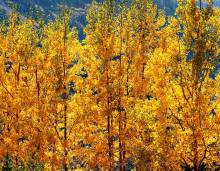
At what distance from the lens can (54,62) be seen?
2334 cm

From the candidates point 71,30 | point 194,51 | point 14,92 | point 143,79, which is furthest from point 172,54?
point 14,92

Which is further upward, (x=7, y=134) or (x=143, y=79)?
(x=143, y=79)

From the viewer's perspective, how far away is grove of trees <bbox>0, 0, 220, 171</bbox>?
18438mm

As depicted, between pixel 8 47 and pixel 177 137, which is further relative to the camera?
pixel 8 47

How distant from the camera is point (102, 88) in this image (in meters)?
23.0

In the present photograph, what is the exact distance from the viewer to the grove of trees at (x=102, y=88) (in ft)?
60.5

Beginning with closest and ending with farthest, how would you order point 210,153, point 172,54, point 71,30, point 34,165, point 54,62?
point 210,153
point 172,54
point 34,165
point 54,62
point 71,30

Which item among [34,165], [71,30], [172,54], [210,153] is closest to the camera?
[210,153]

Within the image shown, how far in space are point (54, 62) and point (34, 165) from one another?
261 inches

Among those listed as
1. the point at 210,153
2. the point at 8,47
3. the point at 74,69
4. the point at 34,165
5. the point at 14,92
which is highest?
the point at 8,47

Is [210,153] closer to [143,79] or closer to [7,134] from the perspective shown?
[143,79]

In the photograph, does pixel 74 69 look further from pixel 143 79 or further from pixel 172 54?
pixel 172 54

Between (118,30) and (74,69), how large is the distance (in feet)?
13.4

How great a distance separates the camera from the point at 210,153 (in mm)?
17391
